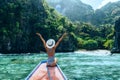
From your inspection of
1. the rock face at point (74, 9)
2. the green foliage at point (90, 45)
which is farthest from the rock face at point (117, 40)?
the rock face at point (74, 9)

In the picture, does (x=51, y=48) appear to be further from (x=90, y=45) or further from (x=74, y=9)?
(x=74, y=9)

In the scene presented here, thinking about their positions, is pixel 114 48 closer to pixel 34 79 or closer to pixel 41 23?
pixel 41 23

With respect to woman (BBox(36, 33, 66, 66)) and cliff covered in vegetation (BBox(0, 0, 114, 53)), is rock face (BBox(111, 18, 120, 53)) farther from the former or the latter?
woman (BBox(36, 33, 66, 66))

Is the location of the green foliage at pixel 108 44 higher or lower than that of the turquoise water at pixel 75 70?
lower

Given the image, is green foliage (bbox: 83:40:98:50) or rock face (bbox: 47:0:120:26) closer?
green foliage (bbox: 83:40:98:50)

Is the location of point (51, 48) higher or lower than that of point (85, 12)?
higher

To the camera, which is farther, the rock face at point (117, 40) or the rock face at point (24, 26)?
the rock face at point (117, 40)

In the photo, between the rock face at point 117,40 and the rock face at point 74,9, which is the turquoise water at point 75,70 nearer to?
the rock face at point 117,40

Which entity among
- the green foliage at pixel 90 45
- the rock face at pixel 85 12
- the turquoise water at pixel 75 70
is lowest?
the green foliage at pixel 90 45

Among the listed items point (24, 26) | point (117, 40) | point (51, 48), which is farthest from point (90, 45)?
point (51, 48)

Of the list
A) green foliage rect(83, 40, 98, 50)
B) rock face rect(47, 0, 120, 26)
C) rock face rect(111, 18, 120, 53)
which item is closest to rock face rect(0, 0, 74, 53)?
green foliage rect(83, 40, 98, 50)

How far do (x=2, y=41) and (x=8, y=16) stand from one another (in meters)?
7.20

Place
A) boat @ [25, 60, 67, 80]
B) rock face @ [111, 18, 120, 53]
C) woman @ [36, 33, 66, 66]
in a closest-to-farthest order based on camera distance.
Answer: boat @ [25, 60, 67, 80]
woman @ [36, 33, 66, 66]
rock face @ [111, 18, 120, 53]

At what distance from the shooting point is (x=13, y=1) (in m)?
83.4
